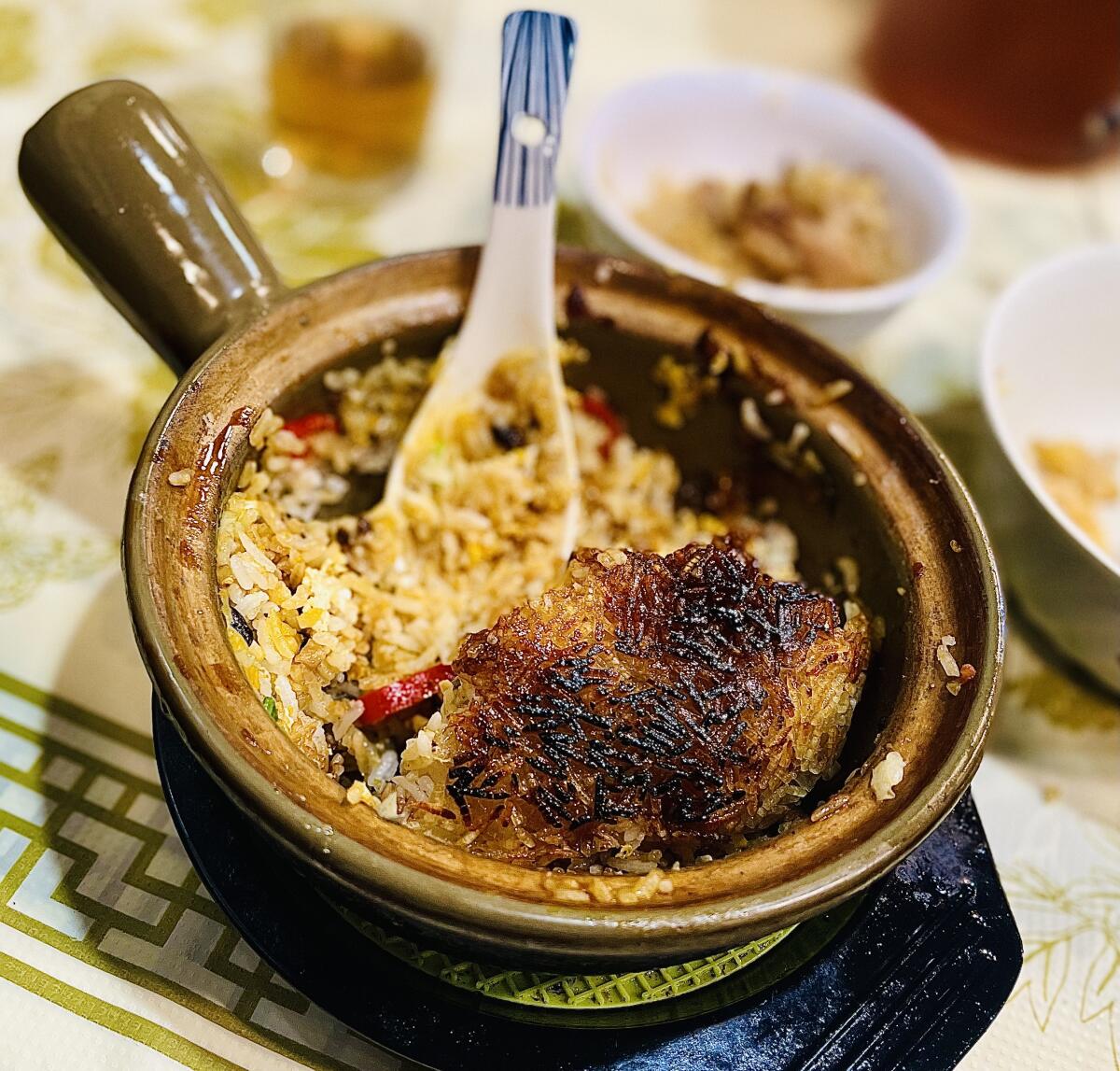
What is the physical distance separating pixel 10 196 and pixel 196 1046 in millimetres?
1437

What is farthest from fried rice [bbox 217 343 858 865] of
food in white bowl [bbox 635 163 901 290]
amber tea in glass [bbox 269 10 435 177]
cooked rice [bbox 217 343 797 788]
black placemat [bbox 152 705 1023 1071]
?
amber tea in glass [bbox 269 10 435 177]

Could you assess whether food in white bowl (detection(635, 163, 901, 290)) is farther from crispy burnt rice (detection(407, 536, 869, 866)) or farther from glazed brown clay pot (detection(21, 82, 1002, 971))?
crispy burnt rice (detection(407, 536, 869, 866))

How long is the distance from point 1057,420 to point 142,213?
1469mm

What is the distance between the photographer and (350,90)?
6.28 ft

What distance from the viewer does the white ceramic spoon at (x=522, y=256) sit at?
1108mm

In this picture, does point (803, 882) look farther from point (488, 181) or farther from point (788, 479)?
point (488, 181)

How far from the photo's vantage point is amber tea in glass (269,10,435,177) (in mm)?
1896

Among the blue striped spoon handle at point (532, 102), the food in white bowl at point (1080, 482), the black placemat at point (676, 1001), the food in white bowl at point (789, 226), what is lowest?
the food in white bowl at point (1080, 482)

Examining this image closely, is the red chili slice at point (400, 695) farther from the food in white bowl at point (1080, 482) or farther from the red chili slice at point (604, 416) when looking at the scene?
the food in white bowl at point (1080, 482)

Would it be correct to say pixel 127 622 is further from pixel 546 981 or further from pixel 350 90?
pixel 350 90

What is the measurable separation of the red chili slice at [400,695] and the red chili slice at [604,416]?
43cm

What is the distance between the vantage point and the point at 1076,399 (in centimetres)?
180

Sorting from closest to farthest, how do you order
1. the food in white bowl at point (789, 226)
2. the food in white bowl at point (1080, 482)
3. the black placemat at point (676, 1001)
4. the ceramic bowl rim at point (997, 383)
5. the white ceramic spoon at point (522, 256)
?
the black placemat at point (676, 1001) < the white ceramic spoon at point (522, 256) < the ceramic bowl rim at point (997, 383) < the food in white bowl at point (1080, 482) < the food in white bowl at point (789, 226)

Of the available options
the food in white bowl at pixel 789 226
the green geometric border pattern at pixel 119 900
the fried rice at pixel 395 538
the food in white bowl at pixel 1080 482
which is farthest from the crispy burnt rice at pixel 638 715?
the food in white bowl at pixel 789 226
